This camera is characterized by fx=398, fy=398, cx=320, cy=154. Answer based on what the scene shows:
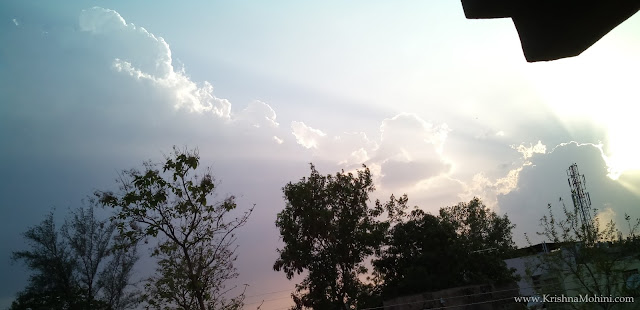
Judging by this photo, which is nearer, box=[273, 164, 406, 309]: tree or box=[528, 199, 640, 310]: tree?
box=[528, 199, 640, 310]: tree

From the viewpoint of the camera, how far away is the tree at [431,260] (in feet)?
86.3

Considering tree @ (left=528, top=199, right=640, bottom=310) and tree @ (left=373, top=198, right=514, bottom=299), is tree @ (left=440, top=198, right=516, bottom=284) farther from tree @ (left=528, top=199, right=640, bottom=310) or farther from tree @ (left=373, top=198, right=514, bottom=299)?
tree @ (left=528, top=199, right=640, bottom=310)

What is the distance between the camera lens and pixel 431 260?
27500 mm

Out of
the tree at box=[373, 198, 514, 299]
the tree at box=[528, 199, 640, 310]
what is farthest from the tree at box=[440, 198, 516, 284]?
the tree at box=[528, 199, 640, 310]

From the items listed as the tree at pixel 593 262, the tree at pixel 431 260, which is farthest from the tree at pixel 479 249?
the tree at pixel 593 262

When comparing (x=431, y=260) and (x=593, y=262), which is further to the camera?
(x=431, y=260)

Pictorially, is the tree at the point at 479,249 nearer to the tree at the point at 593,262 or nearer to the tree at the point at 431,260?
A: the tree at the point at 431,260

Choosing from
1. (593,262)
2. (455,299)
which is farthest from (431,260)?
(593,262)

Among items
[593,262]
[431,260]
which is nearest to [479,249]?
[431,260]

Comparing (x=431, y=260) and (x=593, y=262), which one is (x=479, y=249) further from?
(x=593, y=262)

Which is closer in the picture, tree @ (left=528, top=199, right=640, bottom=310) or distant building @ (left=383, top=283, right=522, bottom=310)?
tree @ (left=528, top=199, right=640, bottom=310)

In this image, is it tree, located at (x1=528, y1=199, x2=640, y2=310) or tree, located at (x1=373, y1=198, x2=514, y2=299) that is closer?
tree, located at (x1=528, y1=199, x2=640, y2=310)

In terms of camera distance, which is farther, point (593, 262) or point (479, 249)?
point (479, 249)

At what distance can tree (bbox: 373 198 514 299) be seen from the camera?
2630 centimetres
